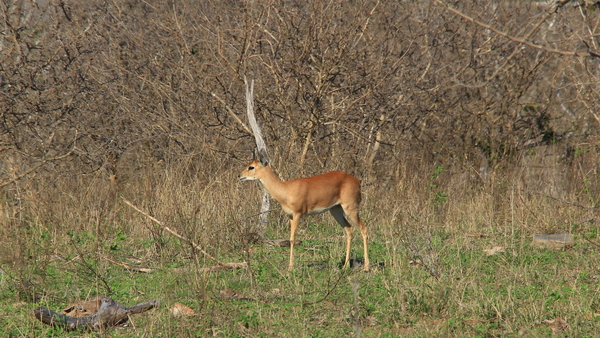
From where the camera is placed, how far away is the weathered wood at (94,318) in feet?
17.3

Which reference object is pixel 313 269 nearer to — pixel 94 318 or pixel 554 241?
pixel 94 318

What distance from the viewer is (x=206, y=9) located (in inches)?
476

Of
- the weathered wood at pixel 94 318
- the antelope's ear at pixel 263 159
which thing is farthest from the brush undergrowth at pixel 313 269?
the antelope's ear at pixel 263 159

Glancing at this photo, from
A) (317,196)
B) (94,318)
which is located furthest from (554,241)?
(94,318)

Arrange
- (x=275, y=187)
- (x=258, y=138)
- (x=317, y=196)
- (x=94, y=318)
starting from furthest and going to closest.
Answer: (x=258, y=138), (x=275, y=187), (x=317, y=196), (x=94, y=318)

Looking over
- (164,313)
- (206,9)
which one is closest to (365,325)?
(164,313)

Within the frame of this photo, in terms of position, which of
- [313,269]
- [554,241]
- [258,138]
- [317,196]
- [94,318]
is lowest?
[94,318]

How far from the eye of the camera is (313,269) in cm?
705

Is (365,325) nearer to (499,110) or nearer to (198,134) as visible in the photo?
(198,134)

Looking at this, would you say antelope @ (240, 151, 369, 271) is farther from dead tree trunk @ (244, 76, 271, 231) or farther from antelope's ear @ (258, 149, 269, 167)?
dead tree trunk @ (244, 76, 271, 231)

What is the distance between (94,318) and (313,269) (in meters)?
2.49

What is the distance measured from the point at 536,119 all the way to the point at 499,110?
2.52 feet

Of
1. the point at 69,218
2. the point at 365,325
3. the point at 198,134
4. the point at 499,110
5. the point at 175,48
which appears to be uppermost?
the point at 175,48

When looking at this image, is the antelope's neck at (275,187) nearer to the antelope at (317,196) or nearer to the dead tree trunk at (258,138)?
the antelope at (317,196)
